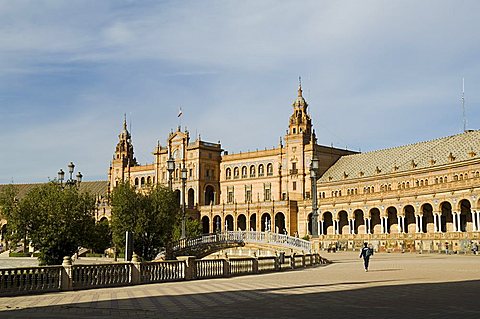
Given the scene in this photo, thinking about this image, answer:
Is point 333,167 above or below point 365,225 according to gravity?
above

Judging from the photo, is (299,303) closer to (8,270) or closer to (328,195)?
(8,270)

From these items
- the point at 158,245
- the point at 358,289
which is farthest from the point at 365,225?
the point at 358,289

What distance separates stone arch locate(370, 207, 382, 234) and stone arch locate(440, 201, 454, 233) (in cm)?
1149

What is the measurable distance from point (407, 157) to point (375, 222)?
12.3 m

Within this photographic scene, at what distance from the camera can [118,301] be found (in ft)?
60.1

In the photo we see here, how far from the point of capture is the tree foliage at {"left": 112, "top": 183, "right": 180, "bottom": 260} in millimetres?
45031

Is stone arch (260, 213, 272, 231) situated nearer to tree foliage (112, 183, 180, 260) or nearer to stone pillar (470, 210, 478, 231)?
stone pillar (470, 210, 478, 231)

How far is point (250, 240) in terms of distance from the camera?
57.9 m

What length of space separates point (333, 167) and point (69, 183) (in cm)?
7011

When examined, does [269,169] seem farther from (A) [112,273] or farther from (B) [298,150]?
(A) [112,273]

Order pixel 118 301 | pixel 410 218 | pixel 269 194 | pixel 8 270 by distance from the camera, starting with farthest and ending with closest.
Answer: pixel 269 194, pixel 410 218, pixel 8 270, pixel 118 301

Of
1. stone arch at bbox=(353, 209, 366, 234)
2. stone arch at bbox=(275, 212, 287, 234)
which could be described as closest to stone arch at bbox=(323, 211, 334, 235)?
stone arch at bbox=(353, 209, 366, 234)

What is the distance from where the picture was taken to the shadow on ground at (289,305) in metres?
14.7

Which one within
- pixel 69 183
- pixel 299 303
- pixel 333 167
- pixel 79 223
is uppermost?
pixel 333 167
